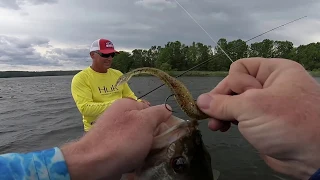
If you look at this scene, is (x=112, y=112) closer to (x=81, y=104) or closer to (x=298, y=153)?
(x=298, y=153)

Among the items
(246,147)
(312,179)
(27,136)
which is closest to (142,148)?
(312,179)

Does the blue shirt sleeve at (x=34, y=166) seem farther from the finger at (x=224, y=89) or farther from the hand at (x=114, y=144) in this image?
the finger at (x=224, y=89)

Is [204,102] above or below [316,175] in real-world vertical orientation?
above

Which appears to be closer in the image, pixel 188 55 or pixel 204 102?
pixel 204 102

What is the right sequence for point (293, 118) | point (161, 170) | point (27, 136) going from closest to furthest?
point (293, 118) → point (161, 170) → point (27, 136)

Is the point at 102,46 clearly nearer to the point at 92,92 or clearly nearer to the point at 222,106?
the point at 92,92

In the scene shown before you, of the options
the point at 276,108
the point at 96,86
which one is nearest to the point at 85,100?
the point at 96,86

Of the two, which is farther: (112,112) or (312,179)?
(112,112)
